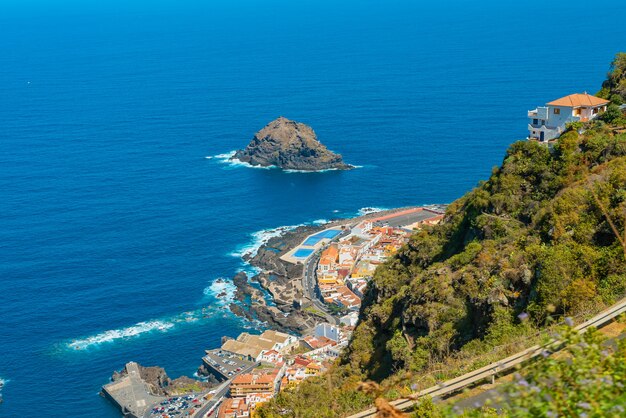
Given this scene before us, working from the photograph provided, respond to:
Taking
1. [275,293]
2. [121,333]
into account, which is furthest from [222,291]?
[121,333]

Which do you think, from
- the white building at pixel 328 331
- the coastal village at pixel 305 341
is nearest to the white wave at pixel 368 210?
the coastal village at pixel 305 341

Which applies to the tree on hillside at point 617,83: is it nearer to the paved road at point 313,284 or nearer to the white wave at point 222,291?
the paved road at point 313,284

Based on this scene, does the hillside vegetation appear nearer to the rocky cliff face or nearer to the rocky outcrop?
the rocky outcrop

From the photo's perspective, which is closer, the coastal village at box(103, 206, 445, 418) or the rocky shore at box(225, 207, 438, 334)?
the coastal village at box(103, 206, 445, 418)

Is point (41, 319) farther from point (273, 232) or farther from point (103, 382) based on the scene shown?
point (273, 232)

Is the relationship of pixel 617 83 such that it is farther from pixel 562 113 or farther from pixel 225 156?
pixel 225 156

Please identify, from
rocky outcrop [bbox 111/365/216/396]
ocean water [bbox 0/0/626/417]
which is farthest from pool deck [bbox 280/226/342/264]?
rocky outcrop [bbox 111/365/216/396]
